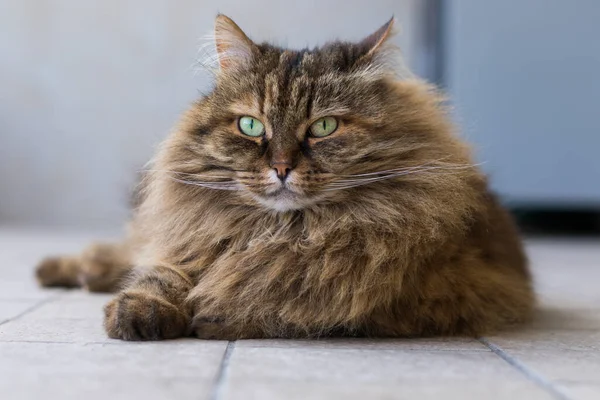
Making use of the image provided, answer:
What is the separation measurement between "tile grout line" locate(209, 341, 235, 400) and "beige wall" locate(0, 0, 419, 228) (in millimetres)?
4058

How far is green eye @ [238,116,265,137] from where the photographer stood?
5.84ft

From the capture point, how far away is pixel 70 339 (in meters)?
1.70

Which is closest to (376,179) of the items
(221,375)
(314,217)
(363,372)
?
(314,217)

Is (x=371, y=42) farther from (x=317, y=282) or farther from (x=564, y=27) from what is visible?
(x=564, y=27)

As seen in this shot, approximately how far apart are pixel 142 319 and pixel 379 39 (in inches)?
37.3

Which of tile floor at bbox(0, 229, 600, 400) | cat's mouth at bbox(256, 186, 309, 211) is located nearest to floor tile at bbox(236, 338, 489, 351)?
tile floor at bbox(0, 229, 600, 400)

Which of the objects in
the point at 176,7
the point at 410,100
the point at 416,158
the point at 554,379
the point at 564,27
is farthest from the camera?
the point at 176,7

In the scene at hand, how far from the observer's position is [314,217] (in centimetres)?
178

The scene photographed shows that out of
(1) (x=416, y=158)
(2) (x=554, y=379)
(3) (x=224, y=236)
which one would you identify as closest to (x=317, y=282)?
(3) (x=224, y=236)

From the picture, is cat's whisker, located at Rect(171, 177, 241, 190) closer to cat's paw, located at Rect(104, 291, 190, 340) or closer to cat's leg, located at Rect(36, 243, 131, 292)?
cat's paw, located at Rect(104, 291, 190, 340)

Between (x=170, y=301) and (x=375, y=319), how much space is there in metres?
0.51

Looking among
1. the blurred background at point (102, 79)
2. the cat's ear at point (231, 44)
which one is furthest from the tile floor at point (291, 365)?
the blurred background at point (102, 79)

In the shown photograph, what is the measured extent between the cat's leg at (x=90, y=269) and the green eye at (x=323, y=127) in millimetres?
1028

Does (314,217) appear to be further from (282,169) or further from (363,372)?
(363,372)
